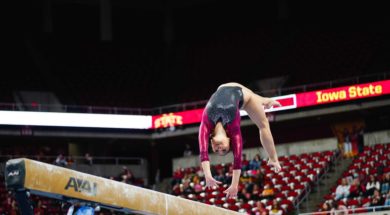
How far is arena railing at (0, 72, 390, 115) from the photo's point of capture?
24.5m

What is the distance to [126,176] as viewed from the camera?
2453 cm

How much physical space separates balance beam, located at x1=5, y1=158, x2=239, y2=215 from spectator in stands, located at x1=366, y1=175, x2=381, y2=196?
10.1m

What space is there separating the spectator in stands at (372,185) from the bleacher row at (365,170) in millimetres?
92

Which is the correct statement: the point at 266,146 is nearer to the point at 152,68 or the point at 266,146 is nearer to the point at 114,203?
the point at 114,203

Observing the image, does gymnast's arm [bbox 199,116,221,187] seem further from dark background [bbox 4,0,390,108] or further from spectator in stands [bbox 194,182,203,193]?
dark background [bbox 4,0,390,108]

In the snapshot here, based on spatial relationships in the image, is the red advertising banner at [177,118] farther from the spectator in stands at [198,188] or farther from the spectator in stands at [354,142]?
the spectator in stands at [354,142]

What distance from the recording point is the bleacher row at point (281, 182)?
69.4 feet

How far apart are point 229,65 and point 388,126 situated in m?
6.94

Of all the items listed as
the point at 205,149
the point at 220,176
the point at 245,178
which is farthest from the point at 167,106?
the point at 205,149

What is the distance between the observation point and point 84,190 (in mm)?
8281

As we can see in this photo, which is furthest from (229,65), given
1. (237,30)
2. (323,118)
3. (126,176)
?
(126,176)

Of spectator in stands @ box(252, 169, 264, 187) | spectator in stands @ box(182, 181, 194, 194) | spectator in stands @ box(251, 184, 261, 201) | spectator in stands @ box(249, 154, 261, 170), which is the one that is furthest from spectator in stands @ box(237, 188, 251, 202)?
spectator in stands @ box(182, 181, 194, 194)

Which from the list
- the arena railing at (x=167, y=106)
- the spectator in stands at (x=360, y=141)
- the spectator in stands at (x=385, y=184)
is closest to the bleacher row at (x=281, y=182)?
the spectator in stands at (x=360, y=141)

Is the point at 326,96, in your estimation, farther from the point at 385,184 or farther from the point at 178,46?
the point at 178,46
